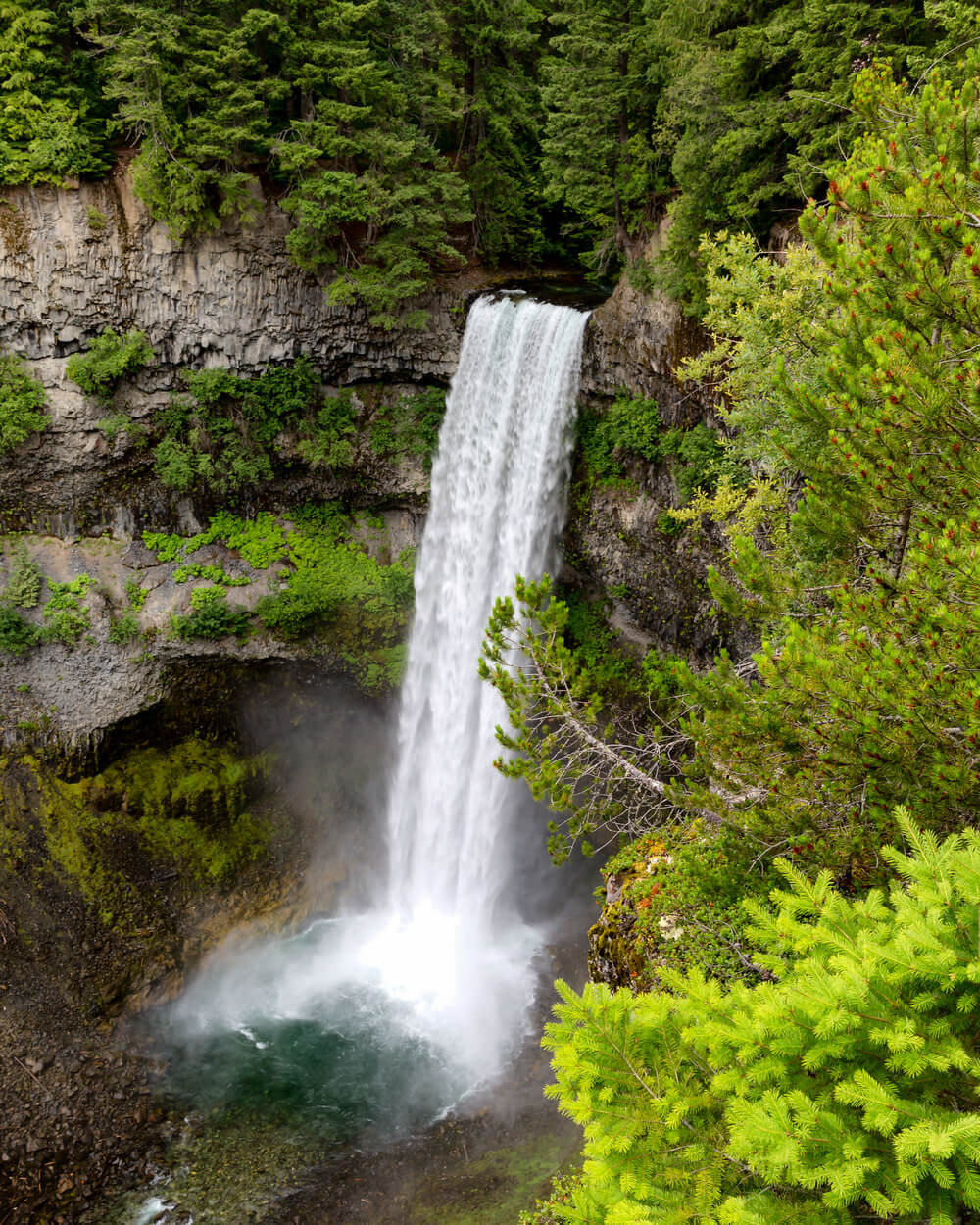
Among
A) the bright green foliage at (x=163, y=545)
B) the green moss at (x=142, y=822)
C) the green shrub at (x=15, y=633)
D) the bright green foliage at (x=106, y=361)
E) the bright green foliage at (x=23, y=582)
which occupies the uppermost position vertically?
the bright green foliage at (x=106, y=361)

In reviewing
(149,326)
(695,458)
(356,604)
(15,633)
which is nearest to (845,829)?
(695,458)

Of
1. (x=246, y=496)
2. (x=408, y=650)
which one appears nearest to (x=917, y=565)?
(x=408, y=650)

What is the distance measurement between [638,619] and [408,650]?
234 inches

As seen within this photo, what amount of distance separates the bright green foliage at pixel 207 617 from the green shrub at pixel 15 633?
10.0 feet

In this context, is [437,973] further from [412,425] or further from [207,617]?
[412,425]

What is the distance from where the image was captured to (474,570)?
16.8m

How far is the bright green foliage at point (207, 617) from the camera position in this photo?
57.8 feet

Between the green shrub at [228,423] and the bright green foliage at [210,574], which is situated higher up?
the green shrub at [228,423]

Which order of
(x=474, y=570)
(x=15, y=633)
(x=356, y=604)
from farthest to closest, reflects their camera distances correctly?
(x=356, y=604) < (x=474, y=570) < (x=15, y=633)

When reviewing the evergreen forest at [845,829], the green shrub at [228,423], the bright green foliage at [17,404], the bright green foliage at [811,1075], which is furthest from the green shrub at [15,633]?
the bright green foliage at [811,1075]

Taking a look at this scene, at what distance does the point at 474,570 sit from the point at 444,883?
7.59m

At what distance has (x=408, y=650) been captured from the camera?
1870 centimetres

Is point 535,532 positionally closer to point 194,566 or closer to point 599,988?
point 194,566

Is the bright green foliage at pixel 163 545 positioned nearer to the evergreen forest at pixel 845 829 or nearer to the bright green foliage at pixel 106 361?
the bright green foliage at pixel 106 361
